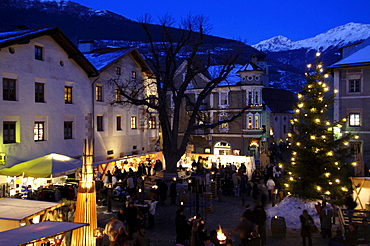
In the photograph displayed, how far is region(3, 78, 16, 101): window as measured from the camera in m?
20.7

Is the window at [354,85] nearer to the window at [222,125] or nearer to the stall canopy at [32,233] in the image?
the window at [222,125]

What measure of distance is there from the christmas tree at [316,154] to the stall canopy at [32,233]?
11930 millimetres

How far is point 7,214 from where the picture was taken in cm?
1062

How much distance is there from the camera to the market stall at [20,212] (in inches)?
Answer: 405

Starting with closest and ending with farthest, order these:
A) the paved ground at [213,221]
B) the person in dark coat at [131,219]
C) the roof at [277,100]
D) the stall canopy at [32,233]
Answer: the stall canopy at [32,233] < the person in dark coat at [131,219] < the paved ground at [213,221] < the roof at [277,100]

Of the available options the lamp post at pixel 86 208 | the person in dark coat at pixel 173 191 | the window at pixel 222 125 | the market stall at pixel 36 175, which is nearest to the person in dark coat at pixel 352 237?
the lamp post at pixel 86 208

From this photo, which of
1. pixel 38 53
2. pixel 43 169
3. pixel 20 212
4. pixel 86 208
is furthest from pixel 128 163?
pixel 86 208

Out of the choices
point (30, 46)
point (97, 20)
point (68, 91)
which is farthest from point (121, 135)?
point (97, 20)

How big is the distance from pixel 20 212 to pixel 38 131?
1327 cm

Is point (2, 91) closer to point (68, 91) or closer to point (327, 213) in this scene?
point (68, 91)

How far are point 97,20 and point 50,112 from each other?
6676 inches

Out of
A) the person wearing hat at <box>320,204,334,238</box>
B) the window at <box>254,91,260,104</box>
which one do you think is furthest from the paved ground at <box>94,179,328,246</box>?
the window at <box>254,91,260,104</box>

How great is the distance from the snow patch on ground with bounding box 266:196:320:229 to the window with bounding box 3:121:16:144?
51.1 feet

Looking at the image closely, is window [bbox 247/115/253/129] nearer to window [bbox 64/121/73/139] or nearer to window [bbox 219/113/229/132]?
window [bbox 219/113/229/132]
